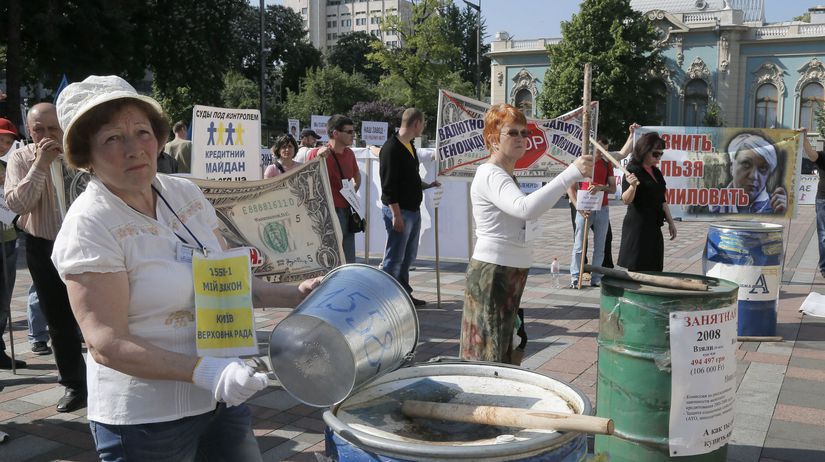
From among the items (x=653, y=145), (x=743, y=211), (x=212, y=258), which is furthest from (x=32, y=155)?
(x=743, y=211)

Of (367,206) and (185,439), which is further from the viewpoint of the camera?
(367,206)

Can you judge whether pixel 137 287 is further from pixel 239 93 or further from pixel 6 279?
pixel 239 93

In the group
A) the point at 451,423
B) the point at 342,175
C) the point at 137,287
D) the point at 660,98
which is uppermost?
the point at 660,98

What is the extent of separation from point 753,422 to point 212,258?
3765 mm

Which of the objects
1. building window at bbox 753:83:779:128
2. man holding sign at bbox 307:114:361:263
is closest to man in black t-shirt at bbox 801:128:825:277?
man holding sign at bbox 307:114:361:263

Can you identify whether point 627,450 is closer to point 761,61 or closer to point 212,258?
point 212,258

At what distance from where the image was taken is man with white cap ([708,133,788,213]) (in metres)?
8.63

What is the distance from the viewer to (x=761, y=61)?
5647cm

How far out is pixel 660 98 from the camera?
58938 millimetres

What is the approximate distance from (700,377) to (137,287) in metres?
2.51

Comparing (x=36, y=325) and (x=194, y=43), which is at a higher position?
(x=194, y=43)

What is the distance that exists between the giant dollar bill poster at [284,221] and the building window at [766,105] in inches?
2316

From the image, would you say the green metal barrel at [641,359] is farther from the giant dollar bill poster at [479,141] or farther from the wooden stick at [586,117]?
the giant dollar bill poster at [479,141]

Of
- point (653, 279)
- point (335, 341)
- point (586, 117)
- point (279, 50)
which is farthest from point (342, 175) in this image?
point (279, 50)
